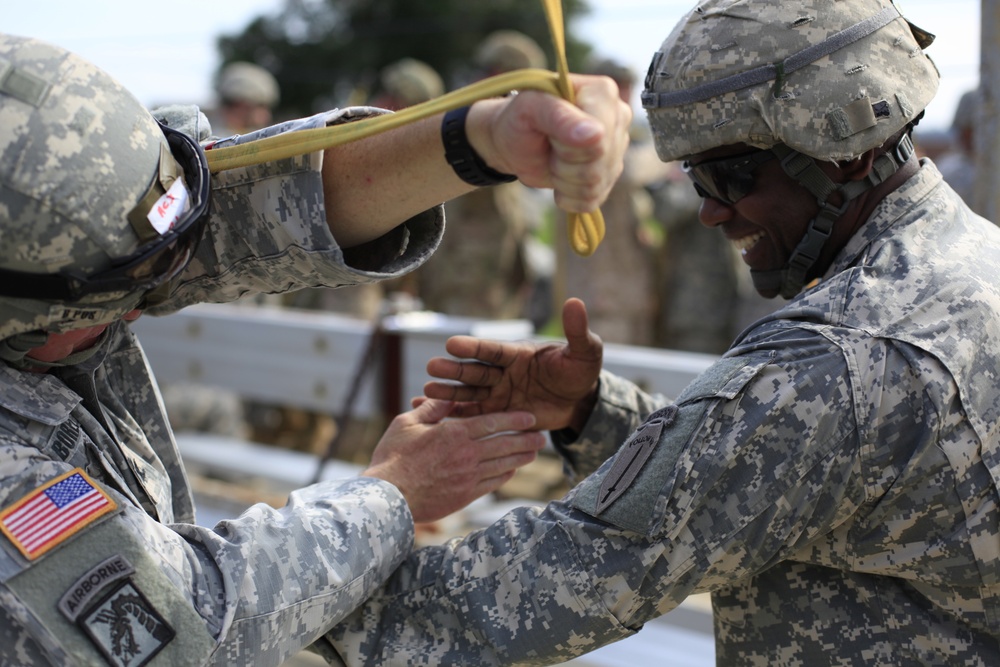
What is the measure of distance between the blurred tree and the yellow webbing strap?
4010cm

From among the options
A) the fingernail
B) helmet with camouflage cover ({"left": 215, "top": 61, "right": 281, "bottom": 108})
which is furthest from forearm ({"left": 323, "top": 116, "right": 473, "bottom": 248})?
helmet with camouflage cover ({"left": 215, "top": 61, "right": 281, "bottom": 108})

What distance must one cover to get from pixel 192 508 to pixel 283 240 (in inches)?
27.3

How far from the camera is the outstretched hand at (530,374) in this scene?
2584 mm

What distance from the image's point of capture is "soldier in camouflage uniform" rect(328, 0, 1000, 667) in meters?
1.87

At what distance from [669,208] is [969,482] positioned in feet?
18.8

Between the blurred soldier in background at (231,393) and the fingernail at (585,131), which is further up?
the fingernail at (585,131)

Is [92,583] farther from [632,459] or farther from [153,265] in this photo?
[632,459]

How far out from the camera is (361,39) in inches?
1710

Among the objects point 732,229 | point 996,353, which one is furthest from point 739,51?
point 996,353

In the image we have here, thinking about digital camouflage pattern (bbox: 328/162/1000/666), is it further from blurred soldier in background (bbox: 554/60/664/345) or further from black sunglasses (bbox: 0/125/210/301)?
blurred soldier in background (bbox: 554/60/664/345)

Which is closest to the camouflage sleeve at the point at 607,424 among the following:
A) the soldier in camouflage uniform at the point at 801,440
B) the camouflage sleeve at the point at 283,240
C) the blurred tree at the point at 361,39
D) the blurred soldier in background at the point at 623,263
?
the soldier in camouflage uniform at the point at 801,440

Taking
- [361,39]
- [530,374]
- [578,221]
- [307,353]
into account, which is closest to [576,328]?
[530,374]

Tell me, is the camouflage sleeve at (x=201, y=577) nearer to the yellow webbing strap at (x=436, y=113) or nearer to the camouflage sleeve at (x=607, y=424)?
the yellow webbing strap at (x=436, y=113)

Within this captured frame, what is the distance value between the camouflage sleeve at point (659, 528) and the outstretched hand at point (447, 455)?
206mm
